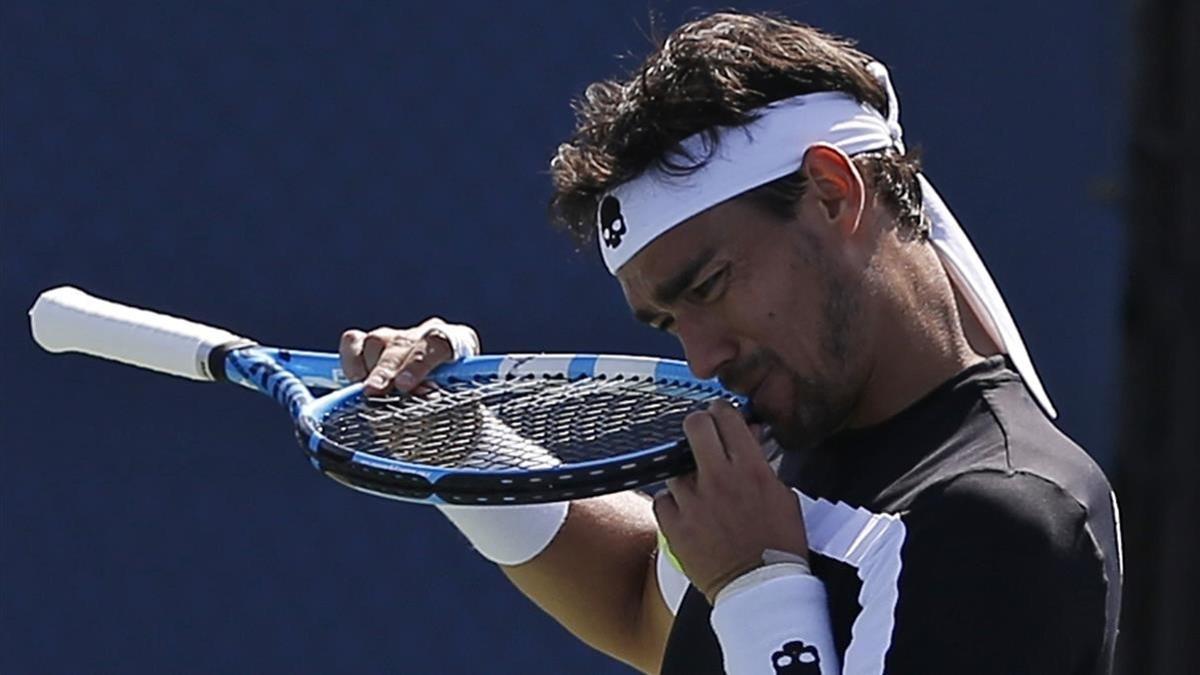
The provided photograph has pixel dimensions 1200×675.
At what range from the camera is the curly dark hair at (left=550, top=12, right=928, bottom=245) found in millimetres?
1891

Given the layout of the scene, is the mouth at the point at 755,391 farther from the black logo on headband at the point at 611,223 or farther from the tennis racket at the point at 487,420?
the black logo on headband at the point at 611,223

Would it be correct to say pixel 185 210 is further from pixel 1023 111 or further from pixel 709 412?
pixel 709 412

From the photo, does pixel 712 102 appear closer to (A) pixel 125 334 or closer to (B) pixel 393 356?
(B) pixel 393 356

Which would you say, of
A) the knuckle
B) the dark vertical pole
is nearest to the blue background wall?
the dark vertical pole

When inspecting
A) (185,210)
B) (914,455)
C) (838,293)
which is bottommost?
(914,455)

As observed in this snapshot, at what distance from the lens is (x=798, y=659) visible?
5.61 ft

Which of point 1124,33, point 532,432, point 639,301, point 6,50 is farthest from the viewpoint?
point 1124,33

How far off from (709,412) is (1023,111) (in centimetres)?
168

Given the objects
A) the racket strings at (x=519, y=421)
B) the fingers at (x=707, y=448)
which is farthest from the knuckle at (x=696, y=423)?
the racket strings at (x=519, y=421)

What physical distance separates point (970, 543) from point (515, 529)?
666 millimetres

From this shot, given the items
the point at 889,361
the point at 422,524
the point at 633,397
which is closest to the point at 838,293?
the point at 889,361

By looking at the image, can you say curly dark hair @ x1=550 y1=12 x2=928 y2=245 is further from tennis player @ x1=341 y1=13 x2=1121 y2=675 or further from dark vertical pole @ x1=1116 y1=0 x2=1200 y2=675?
dark vertical pole @ x1=1116 y1=0 x2=1200 y2=675

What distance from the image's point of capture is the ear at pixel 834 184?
6.14 feet

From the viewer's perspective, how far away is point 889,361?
188cm
